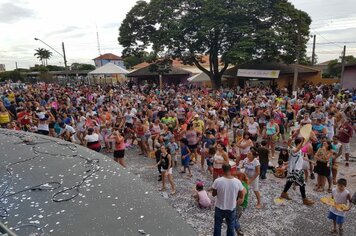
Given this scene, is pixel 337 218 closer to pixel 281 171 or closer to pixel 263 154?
pixel 263 154

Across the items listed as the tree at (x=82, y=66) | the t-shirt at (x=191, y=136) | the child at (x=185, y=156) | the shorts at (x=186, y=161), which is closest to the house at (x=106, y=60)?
the tree at (x=82, y=66)

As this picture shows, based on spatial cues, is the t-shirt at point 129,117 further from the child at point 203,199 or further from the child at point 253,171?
the child at point 253,171

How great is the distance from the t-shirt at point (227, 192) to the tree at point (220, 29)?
23162mm

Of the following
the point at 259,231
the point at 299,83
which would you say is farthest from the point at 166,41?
the point at 259,231

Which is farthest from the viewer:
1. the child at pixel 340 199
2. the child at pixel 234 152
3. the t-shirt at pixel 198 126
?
the t-shirt at pixel 198 126

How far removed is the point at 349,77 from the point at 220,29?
1382 cm

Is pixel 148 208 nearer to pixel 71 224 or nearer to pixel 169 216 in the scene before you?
pixel 169 216

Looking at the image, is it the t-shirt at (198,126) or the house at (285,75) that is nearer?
the t-shirt at (198,126)

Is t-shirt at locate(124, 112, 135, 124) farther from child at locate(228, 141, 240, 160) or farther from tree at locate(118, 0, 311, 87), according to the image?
tree at locate(118, 0, 311, 87)

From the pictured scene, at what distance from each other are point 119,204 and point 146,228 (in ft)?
1.14

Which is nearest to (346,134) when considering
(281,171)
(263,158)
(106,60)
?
(281,171)

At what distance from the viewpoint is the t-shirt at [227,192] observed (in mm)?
4625

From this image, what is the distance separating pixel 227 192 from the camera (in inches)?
182

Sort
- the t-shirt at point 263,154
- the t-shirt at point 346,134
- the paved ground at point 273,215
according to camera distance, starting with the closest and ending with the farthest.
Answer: the paved ground at point 273,215
the t-shirt at point 263,154
the t-shirt at point 346,134
